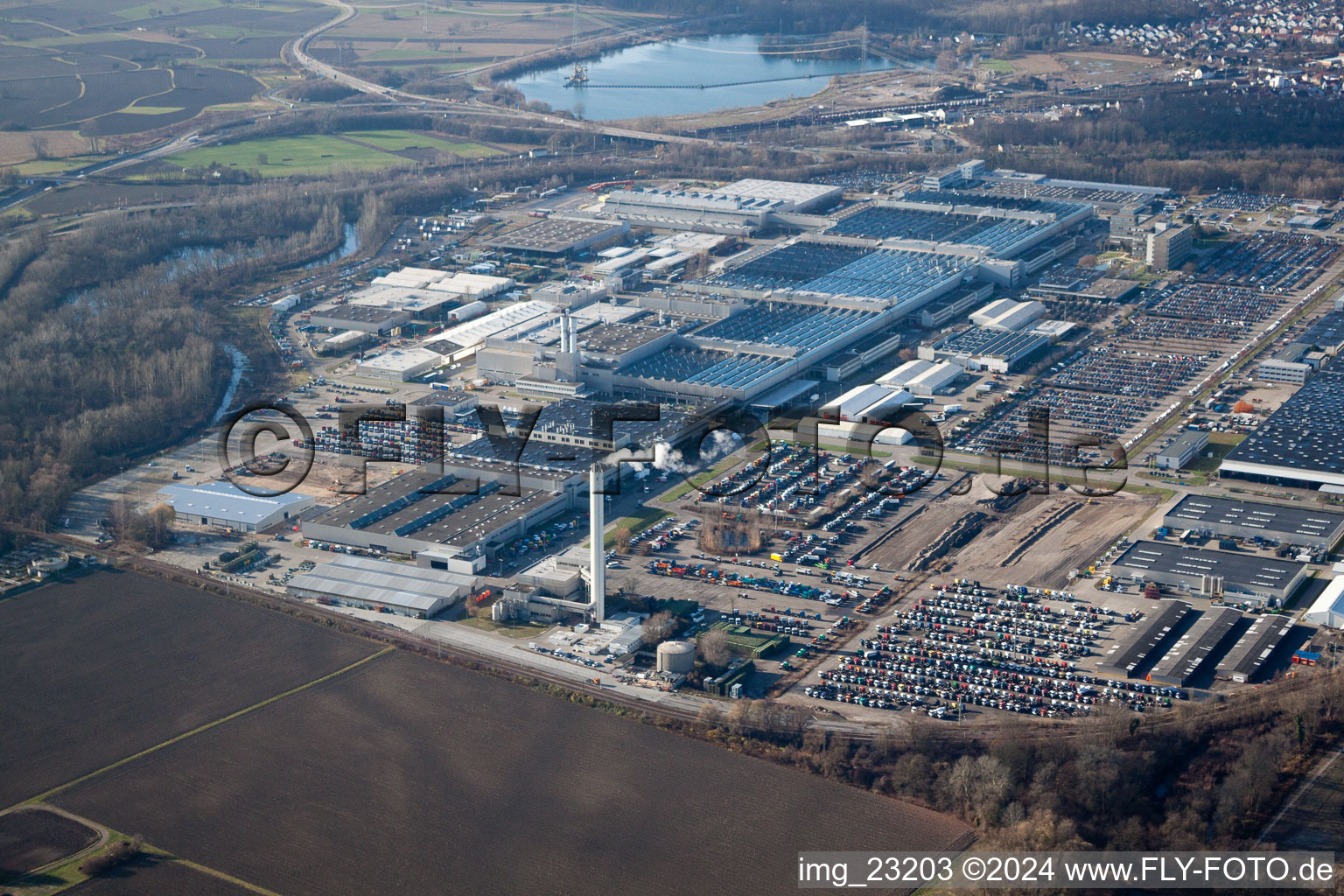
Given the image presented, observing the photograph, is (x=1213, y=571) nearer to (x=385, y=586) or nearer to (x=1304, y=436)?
(x=1304, y=436)

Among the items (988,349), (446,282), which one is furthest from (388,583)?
(446,282)

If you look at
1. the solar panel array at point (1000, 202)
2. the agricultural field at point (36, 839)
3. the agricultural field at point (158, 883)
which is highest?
the solar panel array at point (1000, 202)

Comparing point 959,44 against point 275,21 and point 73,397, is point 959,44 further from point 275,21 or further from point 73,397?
point 73,397

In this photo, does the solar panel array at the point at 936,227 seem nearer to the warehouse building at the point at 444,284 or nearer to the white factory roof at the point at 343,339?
the warehouse building at the point at 444,284

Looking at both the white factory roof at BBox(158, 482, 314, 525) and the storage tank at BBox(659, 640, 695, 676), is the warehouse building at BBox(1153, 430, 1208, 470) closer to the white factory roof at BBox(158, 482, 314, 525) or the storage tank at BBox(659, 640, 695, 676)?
the storage tank at BBox(659, 640, 695, 676)

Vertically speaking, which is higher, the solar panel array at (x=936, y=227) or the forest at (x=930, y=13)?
the forest at (x=930, y=13)

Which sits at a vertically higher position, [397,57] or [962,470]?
[397,57]

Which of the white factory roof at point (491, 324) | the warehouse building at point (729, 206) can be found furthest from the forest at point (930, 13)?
the white factory roof at point (491, 324)

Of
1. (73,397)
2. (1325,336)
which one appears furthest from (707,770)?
(1325,336)
